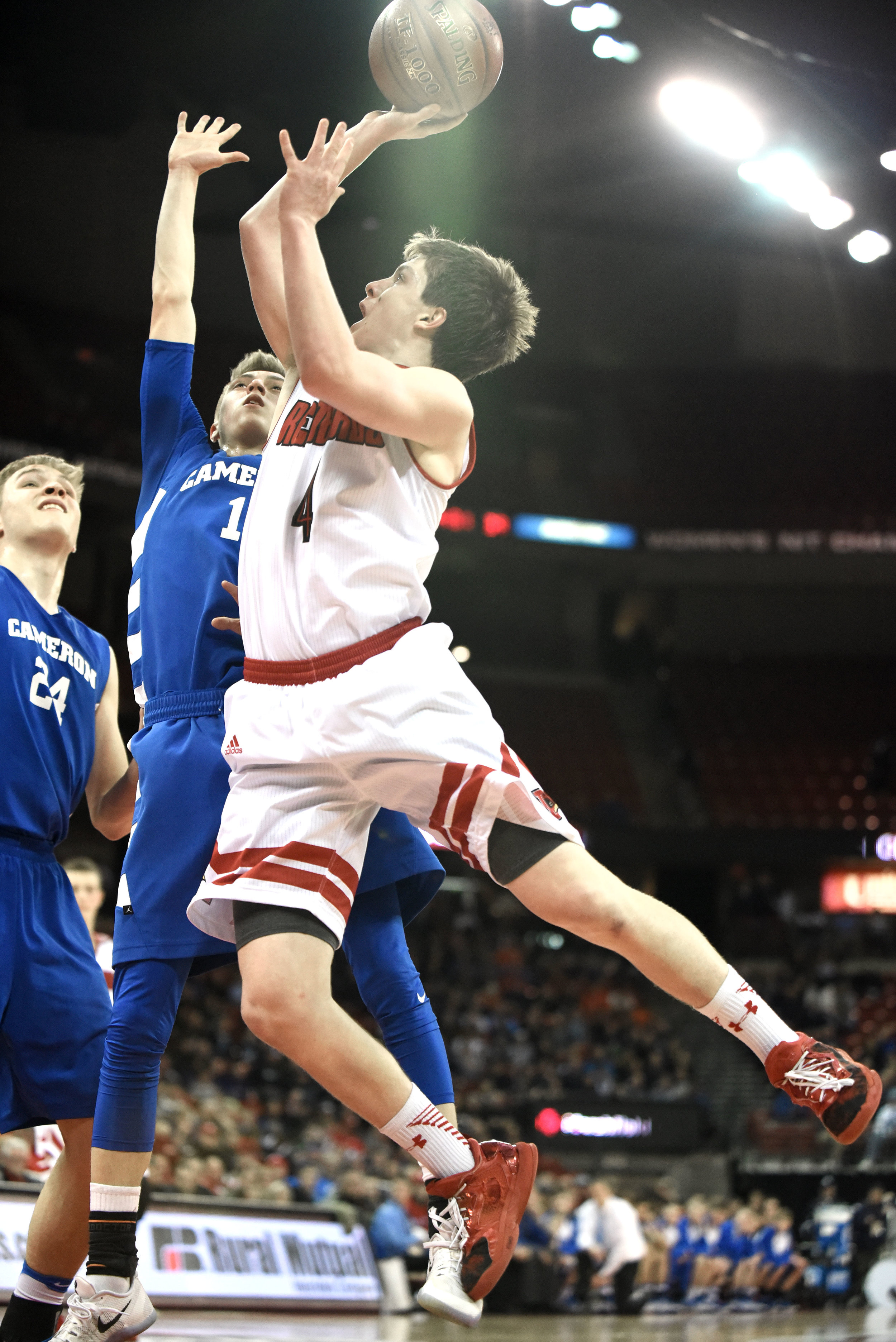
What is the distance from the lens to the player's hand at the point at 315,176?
2.95 meters

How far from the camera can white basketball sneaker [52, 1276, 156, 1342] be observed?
9.84 ft

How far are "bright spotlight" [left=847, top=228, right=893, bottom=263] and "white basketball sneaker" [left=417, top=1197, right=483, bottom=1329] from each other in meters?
13.3

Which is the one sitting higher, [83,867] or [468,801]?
[468,801]

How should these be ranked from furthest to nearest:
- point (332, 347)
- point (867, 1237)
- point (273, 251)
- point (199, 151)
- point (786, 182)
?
1. point (786, 182)
2. point (867, 1237)
3. point (199, 151)
4. point (273, 251)
5. point (332, 347)

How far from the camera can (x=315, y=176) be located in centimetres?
298

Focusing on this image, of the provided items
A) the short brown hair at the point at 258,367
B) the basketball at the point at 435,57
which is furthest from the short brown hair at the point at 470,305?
the short brown hair at the point at 258,367

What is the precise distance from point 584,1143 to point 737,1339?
407 inches

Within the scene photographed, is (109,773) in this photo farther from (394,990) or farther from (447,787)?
(447,787)

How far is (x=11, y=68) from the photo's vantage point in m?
16.8

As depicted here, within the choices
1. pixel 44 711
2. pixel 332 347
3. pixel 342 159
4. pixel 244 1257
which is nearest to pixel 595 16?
pixel 342 159

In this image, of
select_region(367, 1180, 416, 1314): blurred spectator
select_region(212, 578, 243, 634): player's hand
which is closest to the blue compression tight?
select_region(212, 578, 243, 634): player's hand

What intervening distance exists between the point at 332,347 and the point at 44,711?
155 centimetres

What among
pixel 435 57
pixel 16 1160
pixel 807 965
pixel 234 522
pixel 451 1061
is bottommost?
pixel 451 1061

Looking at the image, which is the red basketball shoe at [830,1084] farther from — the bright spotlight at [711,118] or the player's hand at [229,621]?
the bright spotlight at [711,118]
